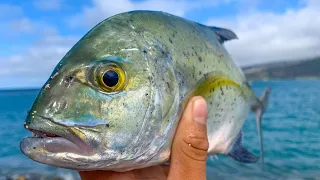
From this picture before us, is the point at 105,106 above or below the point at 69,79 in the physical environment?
below

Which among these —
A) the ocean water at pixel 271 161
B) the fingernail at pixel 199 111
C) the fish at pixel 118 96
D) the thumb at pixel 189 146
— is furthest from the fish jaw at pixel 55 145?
the ocean water at pixel 271 161

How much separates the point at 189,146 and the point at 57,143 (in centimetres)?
90

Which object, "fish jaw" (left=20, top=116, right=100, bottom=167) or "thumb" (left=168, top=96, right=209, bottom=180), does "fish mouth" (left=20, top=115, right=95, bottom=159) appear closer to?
"fish jaw" (left=20, top=116, right=100, bottom=167)

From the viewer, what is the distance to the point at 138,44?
Result: 2369mm

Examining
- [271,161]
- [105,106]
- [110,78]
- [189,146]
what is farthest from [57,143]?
[271,161]

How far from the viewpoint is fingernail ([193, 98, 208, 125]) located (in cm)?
248

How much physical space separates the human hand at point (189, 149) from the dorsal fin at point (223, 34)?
4.20 ft

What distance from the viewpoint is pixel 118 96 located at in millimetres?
2156

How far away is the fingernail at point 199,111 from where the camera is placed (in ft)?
8.14

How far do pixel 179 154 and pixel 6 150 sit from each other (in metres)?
20.2

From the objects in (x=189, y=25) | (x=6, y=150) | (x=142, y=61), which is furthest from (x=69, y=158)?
(x=6, y=150)

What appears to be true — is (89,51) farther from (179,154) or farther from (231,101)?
(231,101)

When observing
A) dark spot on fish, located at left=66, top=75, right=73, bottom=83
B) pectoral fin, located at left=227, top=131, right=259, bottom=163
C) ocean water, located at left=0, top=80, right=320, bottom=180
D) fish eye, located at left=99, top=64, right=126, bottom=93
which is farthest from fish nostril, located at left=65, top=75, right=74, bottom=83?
ocean water, located at left=0, top=80, right=320, bottom=180

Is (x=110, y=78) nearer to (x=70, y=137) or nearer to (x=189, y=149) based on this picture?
(x=70, y=137)
